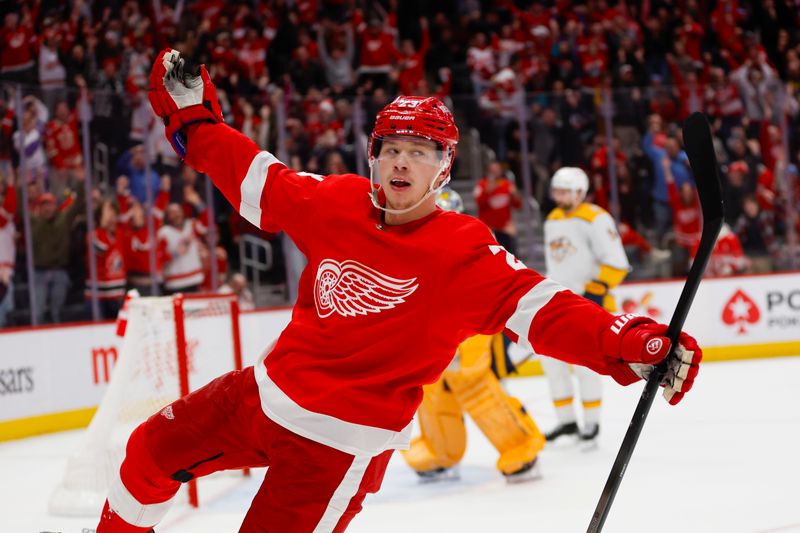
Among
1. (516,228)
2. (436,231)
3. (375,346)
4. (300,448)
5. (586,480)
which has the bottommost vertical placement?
(586,480)

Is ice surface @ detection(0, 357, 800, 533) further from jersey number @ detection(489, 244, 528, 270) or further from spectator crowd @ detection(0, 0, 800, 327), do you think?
jersey number @ detection(489, 244, 528, 270)

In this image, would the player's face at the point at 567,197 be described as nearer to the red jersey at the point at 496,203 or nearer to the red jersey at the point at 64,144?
the red jersey at the point at 496,203

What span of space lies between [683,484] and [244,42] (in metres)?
7.67

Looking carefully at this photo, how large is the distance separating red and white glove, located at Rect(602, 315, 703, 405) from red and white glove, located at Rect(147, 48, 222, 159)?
1104 millimetres

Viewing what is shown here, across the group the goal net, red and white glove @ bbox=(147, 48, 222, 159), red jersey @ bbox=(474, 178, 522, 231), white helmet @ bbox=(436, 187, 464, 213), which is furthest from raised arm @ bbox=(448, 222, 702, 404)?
red jersey @ bbox=(474, 178, 522, 231)

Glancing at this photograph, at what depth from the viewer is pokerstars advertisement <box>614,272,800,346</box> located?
29.5 feet

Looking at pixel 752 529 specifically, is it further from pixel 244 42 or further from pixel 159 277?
pixel 244 42

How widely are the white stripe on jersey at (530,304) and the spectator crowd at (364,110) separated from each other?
5.50 meters

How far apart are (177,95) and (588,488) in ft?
9.50

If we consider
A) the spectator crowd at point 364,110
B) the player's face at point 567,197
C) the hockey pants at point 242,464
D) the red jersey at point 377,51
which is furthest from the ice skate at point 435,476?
the red jersey at point 377,51

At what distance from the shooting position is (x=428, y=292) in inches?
85.6

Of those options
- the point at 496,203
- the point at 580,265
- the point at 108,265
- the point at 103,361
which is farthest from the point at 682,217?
the point at 103,361

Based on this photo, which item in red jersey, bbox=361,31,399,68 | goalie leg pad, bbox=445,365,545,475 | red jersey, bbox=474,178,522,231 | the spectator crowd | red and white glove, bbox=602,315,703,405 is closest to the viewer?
red and white glove, bbox=602,315,703,405

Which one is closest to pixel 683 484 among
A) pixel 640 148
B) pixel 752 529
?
pixel 752 529
